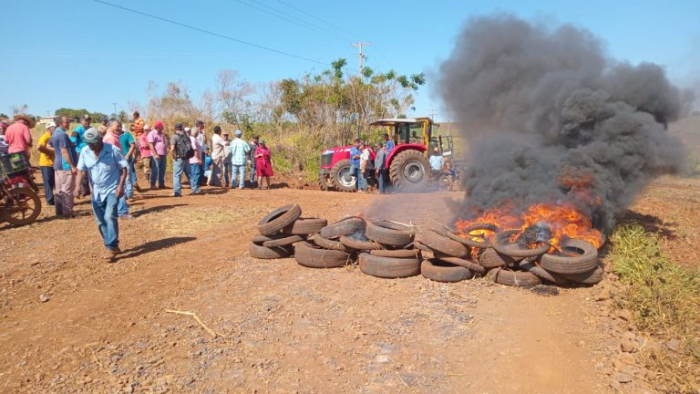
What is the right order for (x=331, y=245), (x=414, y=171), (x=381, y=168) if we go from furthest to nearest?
(x=414, y=171), (x=381, y=168), (x=331, y=245)

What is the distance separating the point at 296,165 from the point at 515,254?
16286 mm

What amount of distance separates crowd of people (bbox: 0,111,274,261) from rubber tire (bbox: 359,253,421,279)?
382cm

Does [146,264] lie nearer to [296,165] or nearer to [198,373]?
[198,373]

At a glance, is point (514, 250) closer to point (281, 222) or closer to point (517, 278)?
point (517, 278)

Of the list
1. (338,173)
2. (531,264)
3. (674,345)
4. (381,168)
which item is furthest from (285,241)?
(338,173)

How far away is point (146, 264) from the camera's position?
6.49m

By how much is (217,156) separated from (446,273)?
10.1 metres

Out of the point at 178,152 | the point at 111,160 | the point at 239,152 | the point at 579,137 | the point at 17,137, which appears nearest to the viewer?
the point at 111,160

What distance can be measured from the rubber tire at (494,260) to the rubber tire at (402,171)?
28.7 ft

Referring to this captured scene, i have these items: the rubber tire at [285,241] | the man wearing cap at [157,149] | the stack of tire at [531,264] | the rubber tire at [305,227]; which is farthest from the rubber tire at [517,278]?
the man wearing cap at [157,149]

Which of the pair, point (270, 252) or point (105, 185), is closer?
point (105, 185)

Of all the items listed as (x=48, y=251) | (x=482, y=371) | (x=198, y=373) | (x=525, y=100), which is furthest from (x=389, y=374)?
(x=525, y=100)

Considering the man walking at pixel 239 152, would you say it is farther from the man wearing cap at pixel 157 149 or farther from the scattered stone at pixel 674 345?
the scattered stone at pixel 674 345

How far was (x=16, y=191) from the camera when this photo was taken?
8.32 meters
